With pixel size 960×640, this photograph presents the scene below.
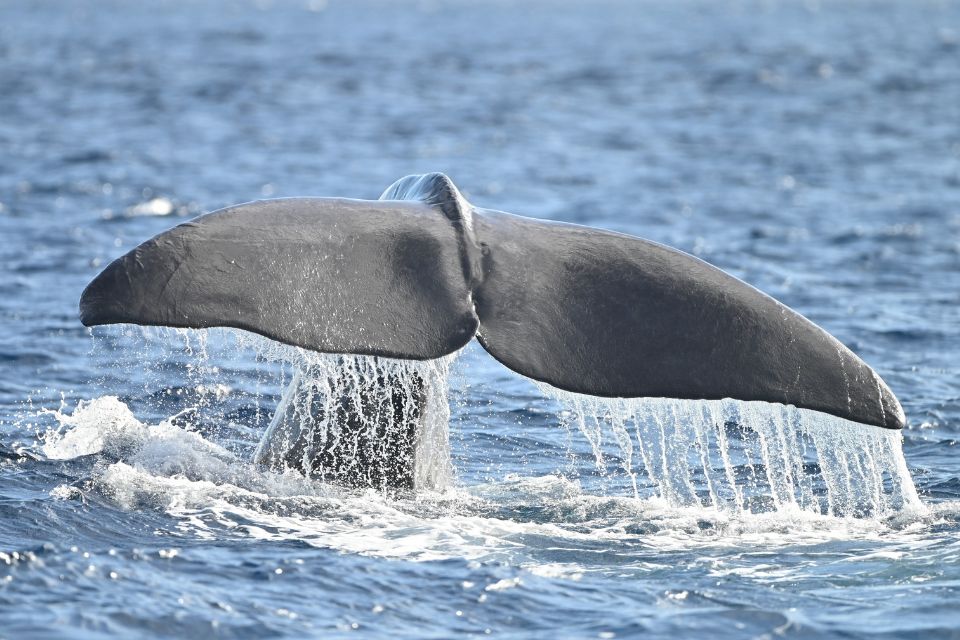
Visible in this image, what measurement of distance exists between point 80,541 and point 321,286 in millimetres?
1582

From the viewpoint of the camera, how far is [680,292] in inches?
232

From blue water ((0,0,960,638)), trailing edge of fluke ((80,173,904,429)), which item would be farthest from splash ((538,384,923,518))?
trailing edge of fluke ((80,173,904,429))

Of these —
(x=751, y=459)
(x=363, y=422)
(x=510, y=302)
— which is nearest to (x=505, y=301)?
(x=510, y=302)

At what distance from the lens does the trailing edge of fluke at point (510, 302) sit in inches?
215

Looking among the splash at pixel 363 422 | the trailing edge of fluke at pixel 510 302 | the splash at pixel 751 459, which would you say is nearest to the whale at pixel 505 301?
the trailing edge of fluke at pixel 510 302

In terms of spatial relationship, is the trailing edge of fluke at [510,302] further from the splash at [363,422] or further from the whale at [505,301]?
the splash at [363,422]

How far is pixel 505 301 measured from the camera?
19.0 feet

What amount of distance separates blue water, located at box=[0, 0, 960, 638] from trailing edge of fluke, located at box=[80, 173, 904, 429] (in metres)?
0.26

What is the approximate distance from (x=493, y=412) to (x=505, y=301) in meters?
4.16

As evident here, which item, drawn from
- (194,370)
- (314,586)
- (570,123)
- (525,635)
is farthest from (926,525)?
(570,123)

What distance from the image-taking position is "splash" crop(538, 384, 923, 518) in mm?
6035

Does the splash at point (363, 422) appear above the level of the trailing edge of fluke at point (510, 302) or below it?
below

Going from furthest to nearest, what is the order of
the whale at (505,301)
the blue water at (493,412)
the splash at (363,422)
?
the splash at (363,422)
the blue water at (493,412)
the whale at (505,301)

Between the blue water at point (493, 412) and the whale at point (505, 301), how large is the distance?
0.27 meters
